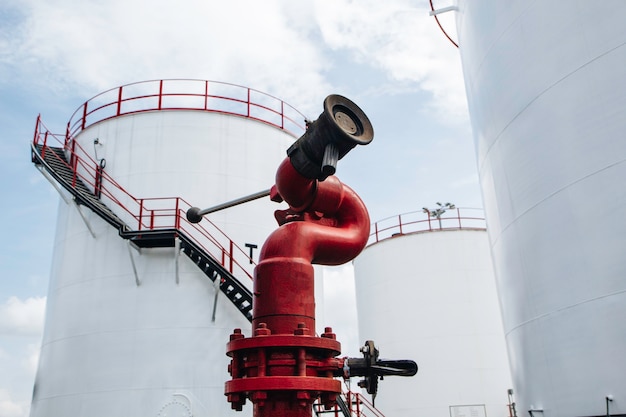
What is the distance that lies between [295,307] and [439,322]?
1424cm

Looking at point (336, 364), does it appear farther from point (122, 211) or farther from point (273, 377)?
point (122, 211)

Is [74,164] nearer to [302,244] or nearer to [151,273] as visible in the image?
[151,273]

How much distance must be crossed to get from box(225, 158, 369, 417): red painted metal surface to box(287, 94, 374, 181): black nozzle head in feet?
0.59

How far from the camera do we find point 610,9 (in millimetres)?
6582

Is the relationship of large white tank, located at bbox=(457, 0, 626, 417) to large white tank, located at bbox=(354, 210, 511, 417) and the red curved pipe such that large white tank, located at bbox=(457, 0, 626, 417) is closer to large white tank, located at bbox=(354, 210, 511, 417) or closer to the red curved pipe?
the red curved pipe

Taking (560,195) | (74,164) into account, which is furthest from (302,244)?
(74,164)

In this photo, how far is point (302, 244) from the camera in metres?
4.85

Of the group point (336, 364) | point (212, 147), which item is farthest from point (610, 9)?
point (212, 147)

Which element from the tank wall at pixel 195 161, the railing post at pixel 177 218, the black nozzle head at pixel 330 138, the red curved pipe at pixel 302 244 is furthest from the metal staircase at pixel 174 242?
the black nozzle head at pixel 330 138

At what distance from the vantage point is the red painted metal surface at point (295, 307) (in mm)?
4160

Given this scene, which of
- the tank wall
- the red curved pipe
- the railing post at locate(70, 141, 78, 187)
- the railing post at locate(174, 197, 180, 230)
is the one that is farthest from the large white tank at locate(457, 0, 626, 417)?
the railing post at locate(70, 141, 78, 187)

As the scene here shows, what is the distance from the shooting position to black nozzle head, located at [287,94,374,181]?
441cm

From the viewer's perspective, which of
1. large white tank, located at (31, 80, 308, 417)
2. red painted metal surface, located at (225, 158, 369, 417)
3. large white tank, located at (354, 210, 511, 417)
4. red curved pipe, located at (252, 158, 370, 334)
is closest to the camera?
red painted metal surface, located at (225, 158, 369, 417)

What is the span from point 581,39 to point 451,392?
12718 mm
